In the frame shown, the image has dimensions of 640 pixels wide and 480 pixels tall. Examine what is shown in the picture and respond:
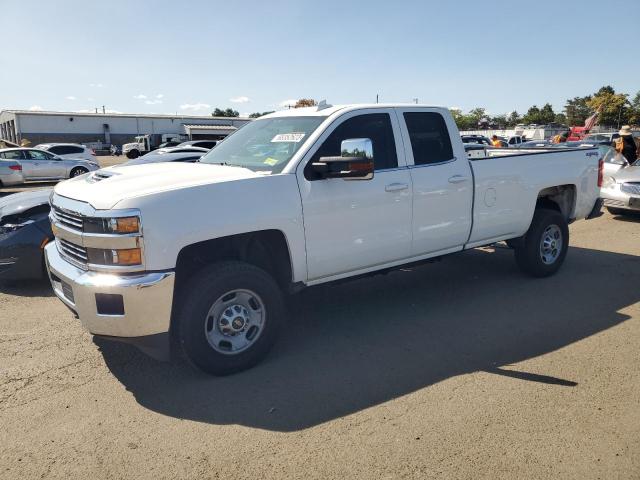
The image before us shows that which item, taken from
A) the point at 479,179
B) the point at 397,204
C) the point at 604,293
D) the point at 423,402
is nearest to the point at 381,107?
Answer: the point at 397,204

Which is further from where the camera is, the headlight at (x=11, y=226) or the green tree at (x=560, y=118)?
the green tree at (x=560, y=118)

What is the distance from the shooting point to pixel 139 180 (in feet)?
12.4

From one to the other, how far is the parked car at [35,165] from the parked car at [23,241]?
1453cm


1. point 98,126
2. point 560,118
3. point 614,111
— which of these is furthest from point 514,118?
point 98,126

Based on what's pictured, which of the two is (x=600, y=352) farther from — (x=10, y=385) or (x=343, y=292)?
(x=10, y=385)

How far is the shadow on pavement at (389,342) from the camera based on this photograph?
3.51 meters

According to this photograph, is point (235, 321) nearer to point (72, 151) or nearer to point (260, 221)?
point (260, 221)

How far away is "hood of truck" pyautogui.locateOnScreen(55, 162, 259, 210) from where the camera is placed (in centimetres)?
350

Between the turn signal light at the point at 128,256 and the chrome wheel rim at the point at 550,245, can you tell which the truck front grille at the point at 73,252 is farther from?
the chrome wheel rim at the point at 550,245

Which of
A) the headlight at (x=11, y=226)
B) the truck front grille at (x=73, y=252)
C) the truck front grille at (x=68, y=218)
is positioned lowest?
the headlight at (x=11, y=226)

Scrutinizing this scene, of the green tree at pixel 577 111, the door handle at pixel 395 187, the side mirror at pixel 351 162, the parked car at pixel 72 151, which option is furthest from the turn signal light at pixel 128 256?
the green tree at pixel 577 111

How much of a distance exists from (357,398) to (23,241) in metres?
4.21

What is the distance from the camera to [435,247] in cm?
501

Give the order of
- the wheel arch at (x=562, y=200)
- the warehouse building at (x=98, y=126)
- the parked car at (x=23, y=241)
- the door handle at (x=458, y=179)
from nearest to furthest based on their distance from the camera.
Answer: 1. the door handle at (x=458, y=179)
2. the parked car at (x=23, y=241)
3. the wheel arch at (x=562, y=200)
4. the warehouse building at (x=98, y=126)
